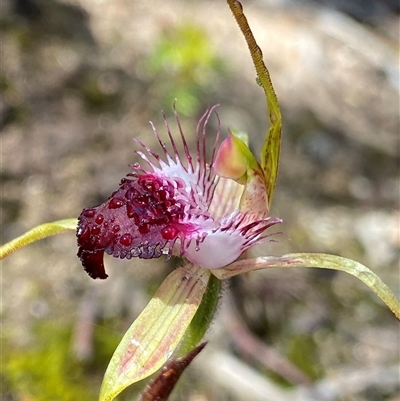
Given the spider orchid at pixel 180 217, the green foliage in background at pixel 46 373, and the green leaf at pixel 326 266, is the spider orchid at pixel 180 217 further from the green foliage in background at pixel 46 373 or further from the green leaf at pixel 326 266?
the green foliage in background at pixel 46 373

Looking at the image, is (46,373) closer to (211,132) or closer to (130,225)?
(130,225)

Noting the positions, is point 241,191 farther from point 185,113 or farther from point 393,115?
point 393,115

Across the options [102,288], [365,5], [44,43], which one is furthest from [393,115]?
[102,288]

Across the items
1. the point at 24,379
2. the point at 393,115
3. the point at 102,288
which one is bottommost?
the point at 24,379

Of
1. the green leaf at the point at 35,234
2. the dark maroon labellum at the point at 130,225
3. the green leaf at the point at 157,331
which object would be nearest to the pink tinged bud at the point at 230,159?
the dark maroon labellum at the point at 130,225

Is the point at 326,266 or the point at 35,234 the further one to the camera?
the point at 35,234

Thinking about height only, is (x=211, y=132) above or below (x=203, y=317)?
above

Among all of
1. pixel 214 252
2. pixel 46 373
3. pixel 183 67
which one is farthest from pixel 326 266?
pixel 183 67
